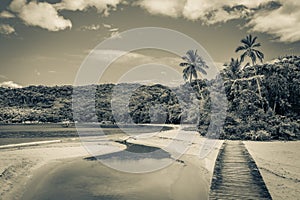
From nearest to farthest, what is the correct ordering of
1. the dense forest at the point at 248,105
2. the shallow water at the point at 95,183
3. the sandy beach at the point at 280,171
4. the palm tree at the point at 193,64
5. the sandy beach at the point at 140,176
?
the sandy beach at the point at 280,171 → the shallow water at the point at 95,183 → the sandy beach at the point at 140,176 → the dense forest at the point at 248,105 → the palm tree at the point at 193,64

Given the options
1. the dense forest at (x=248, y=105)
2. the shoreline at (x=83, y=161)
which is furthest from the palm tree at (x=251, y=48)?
the shoreline at (x=83, y=161)

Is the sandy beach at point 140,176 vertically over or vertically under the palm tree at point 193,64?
under

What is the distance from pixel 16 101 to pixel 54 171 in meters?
139

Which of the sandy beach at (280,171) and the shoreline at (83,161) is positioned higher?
the sandy beach at (280,171)

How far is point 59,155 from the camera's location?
27781mm

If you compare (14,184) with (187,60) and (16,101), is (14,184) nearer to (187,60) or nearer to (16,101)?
(187,60)

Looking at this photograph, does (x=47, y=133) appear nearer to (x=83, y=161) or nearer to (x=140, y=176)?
(x=83, y=161)

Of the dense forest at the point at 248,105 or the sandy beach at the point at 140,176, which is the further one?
the dense forest at the point at 248,105

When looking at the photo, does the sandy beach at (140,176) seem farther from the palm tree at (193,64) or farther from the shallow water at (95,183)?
the palm tree at (193,64)

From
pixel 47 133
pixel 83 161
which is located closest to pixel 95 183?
pixel 83 161

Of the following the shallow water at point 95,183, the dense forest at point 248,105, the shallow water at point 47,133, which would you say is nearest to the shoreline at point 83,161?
the shallow water at point 95,183

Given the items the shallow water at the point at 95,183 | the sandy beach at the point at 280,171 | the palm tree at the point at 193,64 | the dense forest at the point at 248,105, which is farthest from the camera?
the palm tree at the point at 193,64

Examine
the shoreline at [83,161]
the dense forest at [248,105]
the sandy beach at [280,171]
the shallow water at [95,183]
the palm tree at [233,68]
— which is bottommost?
the shallow water at [95,183]

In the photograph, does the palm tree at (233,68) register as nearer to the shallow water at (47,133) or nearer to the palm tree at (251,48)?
the palm tree at (251,48)
